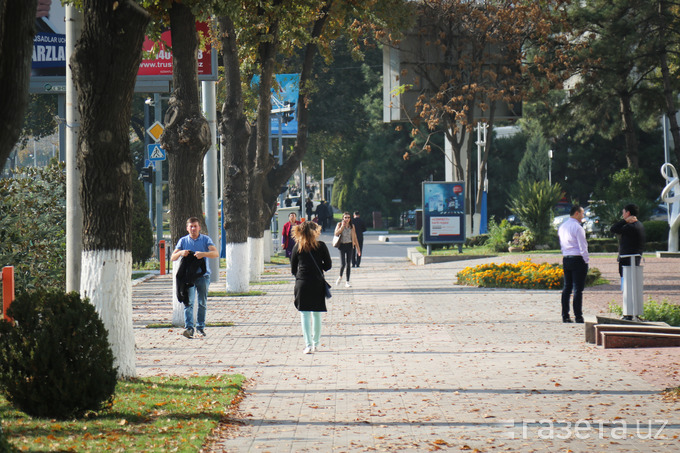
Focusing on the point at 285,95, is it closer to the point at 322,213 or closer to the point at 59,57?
the point at 59,57

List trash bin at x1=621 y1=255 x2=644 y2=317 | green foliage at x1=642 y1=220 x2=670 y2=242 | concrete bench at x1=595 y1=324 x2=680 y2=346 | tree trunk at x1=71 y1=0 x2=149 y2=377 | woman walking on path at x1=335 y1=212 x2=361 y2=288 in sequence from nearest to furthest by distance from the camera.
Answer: tree trunk at x1=71 y1=0 x2=149 y2=377
concrete bench at x1=595 y1=324 x2=680 y2=346
trash bin at x1=621 y1=255 x2=644 y2=317
woman walking on path at x1=335 y1=212 x2=361 y2=288
green foliage at x1=642 y1=220 x2=670 y2=242

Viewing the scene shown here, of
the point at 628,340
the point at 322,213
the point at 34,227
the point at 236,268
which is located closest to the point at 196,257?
the point at 34,227

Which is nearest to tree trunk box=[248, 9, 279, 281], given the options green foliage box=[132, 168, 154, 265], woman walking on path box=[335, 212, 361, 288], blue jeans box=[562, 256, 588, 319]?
woman walking on path box=[335, 212, 361, 288]

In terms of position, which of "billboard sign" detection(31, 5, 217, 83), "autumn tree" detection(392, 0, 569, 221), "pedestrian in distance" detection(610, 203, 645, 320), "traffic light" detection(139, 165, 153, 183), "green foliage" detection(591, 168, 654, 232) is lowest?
"pedestrian in distance" detection(610, 203, 645, 320)

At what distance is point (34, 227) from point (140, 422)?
382 inches

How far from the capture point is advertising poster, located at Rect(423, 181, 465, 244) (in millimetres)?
33875

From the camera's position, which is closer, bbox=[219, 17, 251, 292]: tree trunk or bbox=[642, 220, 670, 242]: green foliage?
bbox=[219, 17, 251, 292]: tree trunk

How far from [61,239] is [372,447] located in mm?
11365

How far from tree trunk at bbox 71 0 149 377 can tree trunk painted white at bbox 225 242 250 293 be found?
12088 mm

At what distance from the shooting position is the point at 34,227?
16812 millimetres

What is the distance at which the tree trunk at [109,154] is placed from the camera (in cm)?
961

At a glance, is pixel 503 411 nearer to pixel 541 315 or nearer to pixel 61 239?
pixel 541 315

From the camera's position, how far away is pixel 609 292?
2067 centimetres

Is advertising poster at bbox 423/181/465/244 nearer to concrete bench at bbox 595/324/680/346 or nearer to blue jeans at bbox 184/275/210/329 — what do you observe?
blue jeans at bbox 184/275/210/329
